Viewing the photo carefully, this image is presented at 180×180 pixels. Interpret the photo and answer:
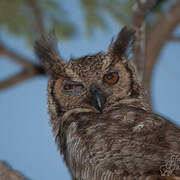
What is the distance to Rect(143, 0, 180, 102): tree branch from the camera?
452 cm

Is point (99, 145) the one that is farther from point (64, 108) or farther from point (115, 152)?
point (64, 108)

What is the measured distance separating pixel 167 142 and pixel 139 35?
1688 millimetres

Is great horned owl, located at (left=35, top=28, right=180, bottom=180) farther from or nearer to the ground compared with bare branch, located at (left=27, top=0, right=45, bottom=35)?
nearer to the ground

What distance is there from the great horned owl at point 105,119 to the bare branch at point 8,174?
0.36 meters

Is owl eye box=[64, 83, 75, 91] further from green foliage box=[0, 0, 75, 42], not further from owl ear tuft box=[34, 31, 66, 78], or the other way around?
green foliage box=[0, 0, 75, 42]

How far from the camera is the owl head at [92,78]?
325 cm

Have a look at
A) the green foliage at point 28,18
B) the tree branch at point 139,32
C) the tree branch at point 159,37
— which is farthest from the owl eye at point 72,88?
the green foliage at point 28,18

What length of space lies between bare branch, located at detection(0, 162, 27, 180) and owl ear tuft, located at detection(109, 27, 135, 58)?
133 centimetres

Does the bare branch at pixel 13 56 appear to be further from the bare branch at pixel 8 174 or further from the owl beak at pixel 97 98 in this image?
the bare branch at pixel 8 174

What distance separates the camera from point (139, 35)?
397cm

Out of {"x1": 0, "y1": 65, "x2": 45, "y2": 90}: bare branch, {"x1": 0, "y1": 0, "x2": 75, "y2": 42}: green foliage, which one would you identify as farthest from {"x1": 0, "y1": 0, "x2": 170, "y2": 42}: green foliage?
{"x1": 0, "y1": 65, "x2": 45, "y2": 90}: bare branch

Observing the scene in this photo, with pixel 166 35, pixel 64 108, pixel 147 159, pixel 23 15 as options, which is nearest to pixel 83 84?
pixel 64 108

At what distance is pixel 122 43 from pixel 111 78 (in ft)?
1.08

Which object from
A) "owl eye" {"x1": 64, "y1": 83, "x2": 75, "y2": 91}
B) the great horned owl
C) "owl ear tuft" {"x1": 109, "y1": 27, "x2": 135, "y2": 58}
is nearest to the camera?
the great horned owl
